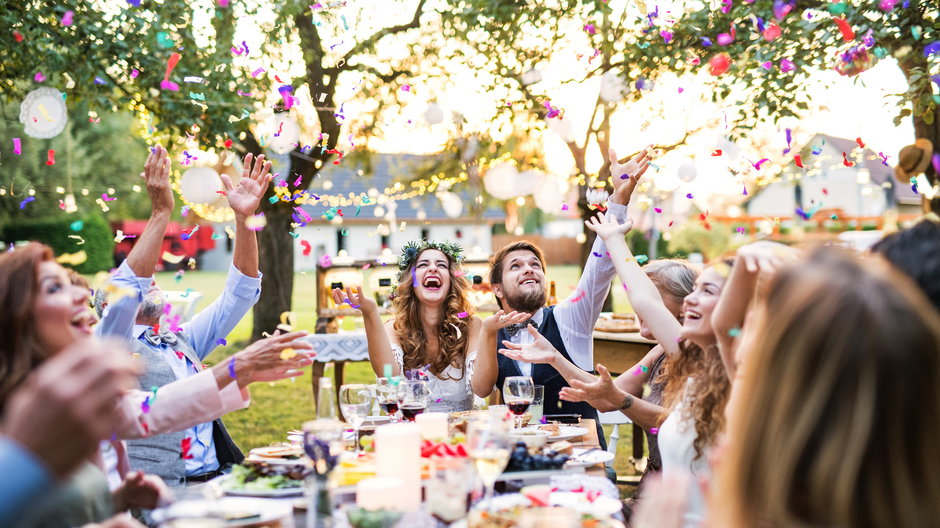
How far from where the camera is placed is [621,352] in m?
5.62

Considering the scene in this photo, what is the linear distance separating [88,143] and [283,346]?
2567 centimetres

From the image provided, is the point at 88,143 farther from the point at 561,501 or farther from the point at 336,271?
the point at 561,501

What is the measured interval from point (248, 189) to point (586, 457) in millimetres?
1755

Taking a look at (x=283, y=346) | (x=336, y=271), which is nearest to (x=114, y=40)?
(x=336, y=271)

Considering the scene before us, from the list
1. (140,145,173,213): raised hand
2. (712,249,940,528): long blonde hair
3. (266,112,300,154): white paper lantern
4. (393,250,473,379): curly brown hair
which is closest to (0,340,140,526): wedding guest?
(712,249,940,528): long blonde hair

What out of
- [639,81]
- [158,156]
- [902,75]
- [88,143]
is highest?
[88,143]

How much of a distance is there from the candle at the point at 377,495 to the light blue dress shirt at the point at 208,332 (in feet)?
4.68

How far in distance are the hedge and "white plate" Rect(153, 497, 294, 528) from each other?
26.9 meters

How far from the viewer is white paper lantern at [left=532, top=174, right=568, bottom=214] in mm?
8414

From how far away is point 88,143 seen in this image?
2500 cm

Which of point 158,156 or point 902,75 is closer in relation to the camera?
point 158,156

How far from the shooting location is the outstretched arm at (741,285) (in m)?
1.87

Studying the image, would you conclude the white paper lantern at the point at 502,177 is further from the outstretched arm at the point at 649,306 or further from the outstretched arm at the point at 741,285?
the outstretched arm at the point at 741,285

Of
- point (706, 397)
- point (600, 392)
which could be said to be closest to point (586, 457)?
point (600, 392)
